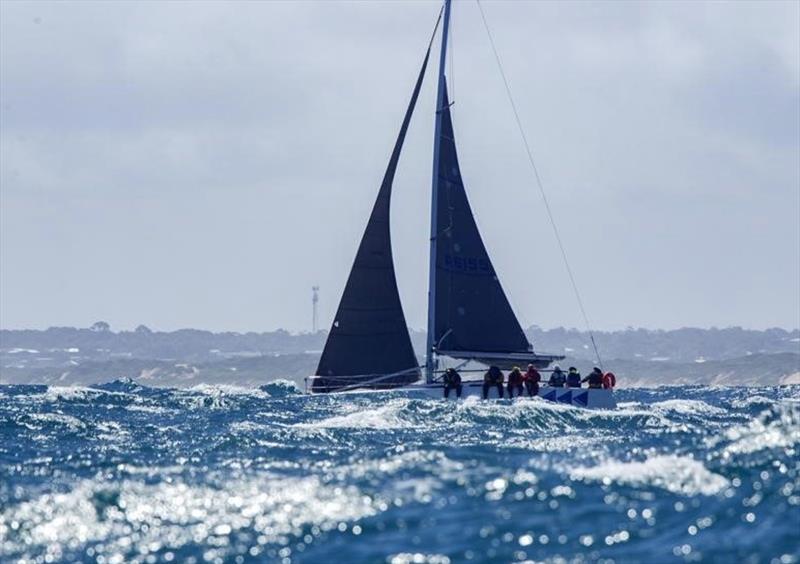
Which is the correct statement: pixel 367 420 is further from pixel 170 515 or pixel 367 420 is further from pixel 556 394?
pixel 170 515

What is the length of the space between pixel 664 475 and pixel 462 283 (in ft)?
103

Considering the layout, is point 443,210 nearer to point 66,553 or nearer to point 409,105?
point 409,105

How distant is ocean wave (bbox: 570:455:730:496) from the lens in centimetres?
2080

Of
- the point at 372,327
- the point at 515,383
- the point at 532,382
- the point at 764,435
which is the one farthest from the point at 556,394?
the point at 764,435

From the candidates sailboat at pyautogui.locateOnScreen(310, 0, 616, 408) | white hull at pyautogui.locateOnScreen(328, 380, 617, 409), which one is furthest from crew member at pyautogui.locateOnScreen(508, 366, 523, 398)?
sailboat at pyautogui.locateOnScreen(310, 0, 616, 408)

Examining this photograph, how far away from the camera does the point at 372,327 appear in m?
51.9

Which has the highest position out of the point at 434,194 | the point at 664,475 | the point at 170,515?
the point at 434,194

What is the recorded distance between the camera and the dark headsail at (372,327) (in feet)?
169

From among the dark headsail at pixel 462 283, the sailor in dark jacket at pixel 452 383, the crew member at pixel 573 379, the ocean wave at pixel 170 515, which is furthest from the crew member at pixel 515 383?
the ocean wave at pixel 170 515

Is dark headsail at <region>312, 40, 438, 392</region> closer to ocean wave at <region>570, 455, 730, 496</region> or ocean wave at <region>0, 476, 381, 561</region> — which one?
ocean wave at <region>570, 455, 730, 496</region>

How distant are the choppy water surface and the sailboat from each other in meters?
20.0

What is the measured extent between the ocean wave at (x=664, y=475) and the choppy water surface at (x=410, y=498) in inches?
1.5

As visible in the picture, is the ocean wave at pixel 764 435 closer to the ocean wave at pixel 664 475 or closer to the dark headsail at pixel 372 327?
the ocean wave at pixel 664 475

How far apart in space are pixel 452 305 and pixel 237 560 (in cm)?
3510
